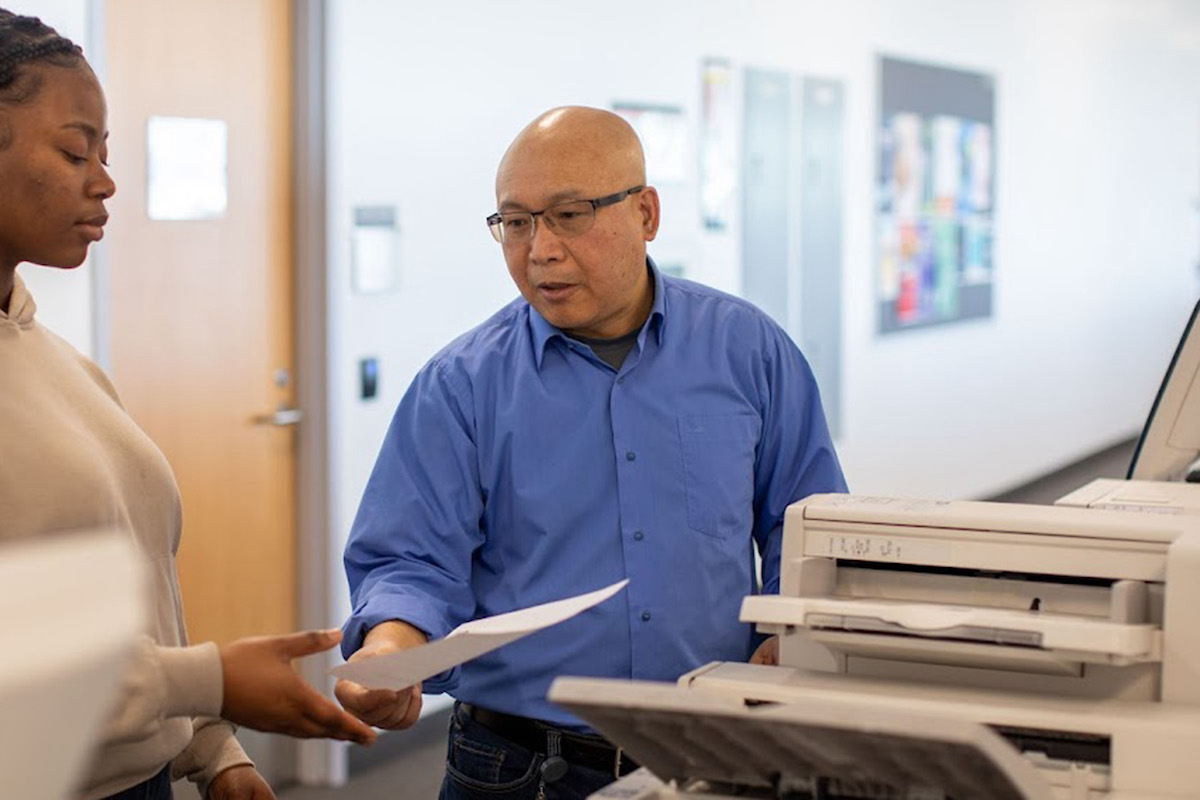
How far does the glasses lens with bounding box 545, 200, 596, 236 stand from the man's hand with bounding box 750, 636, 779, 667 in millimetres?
622

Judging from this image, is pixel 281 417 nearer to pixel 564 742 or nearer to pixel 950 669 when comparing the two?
pixel 564 742

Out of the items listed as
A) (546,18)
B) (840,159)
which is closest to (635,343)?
(546,18)

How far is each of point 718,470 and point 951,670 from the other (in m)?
0.54

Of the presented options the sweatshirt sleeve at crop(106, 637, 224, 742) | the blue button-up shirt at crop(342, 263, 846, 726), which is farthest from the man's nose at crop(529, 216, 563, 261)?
the sweatshirt sleeve at crop(106, 637, 224, 742)

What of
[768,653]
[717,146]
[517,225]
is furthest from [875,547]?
[717,146]

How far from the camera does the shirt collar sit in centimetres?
223

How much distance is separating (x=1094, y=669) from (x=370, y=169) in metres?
3.21

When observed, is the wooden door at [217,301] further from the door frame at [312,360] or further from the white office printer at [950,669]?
the white office printer at [950,669]

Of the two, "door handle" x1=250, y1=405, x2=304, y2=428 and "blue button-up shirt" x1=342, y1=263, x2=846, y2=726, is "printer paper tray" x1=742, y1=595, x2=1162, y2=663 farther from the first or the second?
"door handle" x1=250, y1=405, x2=304, y2=428

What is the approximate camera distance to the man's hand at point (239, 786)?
1.85 meters

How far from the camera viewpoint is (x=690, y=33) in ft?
19.5

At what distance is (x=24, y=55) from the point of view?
1.63 meters

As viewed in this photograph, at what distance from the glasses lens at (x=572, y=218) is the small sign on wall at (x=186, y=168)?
2042mm

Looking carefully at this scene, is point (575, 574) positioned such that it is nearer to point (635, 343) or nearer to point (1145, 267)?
point (635, 343)
